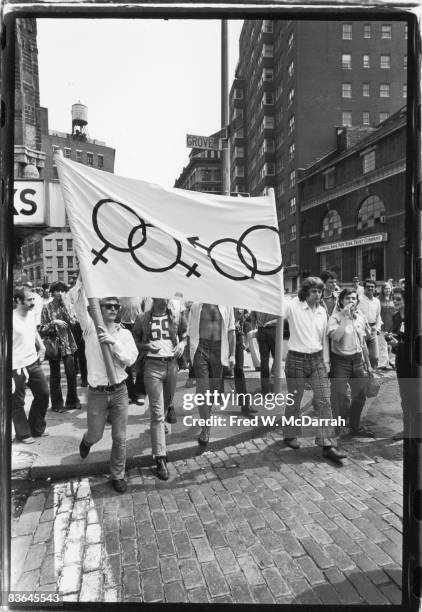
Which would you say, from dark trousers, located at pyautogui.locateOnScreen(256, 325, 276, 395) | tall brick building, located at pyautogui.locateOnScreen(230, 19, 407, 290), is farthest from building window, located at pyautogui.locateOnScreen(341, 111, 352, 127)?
dark trousers, located at pyautogui.locateOnScreen(256, 325, 276, 395)

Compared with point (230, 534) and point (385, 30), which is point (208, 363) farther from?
point (385, 30)

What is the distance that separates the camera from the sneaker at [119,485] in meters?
3.41

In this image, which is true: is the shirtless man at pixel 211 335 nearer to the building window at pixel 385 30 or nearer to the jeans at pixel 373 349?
the jeans at pixel 373 349

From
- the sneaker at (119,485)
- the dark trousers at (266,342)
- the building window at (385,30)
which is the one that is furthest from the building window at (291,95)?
the sneaker at (119,485)

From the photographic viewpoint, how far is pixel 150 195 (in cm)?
284

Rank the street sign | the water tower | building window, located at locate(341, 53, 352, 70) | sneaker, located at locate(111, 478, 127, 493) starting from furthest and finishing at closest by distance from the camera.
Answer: sneaker, located at locate(111, 478, 127, 493) → the street sign → building window, located at locate(341, 53, 352, 70) → the water tower

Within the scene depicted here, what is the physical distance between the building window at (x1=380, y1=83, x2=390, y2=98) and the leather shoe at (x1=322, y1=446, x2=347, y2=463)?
2.68m

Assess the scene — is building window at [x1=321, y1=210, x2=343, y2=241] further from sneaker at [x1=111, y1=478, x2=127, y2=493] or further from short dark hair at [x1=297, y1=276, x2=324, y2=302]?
sneaker at [x1=111, y1=478, x2=127, y2=493]

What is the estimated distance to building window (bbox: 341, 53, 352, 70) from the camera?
2.36 meters

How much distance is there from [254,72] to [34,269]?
7.70 ft

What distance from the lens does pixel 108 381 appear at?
11.3 ft

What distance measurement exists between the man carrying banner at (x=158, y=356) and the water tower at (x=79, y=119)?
6.76 feet

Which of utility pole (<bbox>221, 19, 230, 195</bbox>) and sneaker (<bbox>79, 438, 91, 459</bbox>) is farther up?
utility pole (<bbox>221, 19, 230, 195</bbox>)

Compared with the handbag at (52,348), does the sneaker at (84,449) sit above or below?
below
